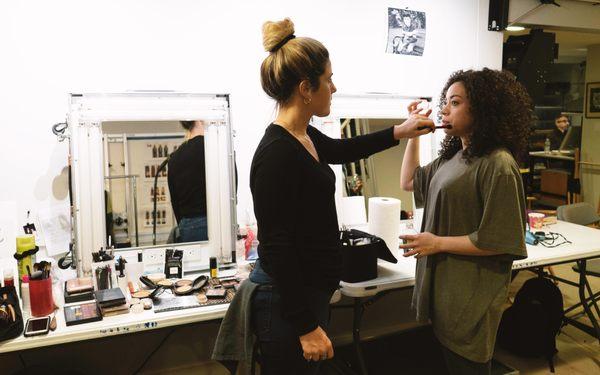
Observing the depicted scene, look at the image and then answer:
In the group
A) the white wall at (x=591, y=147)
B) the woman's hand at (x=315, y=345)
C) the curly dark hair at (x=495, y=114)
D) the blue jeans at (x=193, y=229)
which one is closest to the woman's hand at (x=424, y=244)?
the curly dark hair at (x=495, y=114)

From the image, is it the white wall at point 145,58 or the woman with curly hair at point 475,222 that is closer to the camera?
the woman with curly hair at point 475,222

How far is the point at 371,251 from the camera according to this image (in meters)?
2.03

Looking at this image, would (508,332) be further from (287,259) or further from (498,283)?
(287,259)

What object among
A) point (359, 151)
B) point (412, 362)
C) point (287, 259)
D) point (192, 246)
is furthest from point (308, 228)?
point (412, 362)

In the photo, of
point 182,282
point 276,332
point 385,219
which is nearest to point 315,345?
point 276,332

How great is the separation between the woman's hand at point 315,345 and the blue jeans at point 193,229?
3.50 feet

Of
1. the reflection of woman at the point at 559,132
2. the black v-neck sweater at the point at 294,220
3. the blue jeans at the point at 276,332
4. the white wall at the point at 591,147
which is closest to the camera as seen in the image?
the black v-neck sweater at the point at 294,220

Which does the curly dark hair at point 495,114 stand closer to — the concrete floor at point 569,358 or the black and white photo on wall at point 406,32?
the black and white photo on wall at point 406,32

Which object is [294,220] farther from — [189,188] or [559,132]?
[559,132]

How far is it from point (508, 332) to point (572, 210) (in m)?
1.07

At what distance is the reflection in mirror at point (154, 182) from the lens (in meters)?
2.10

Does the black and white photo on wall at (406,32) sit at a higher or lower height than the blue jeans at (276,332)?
higher

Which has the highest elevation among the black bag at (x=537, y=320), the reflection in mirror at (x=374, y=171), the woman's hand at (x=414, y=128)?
the woman's hand at (x=414, y=128)

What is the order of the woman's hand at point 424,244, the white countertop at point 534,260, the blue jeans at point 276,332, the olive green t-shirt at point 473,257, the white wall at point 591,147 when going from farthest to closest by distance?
the white wall at point 591,147, the white countertop at point 534,260, the woman's hand at point 424,244, the olive green t-shirt at point 473,257, the blue jeans at point 276,332
